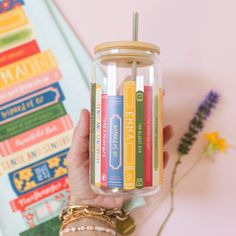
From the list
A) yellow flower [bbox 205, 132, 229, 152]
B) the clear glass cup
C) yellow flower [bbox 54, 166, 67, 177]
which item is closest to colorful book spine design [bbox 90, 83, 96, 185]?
the clear glass cup

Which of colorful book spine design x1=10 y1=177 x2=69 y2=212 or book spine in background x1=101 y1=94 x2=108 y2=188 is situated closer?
book spine in background x1=101 y1=94 x2=108 y2=188

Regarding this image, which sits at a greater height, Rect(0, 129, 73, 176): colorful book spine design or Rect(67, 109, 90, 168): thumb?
Rect(67, 109, 90, 168): thumb

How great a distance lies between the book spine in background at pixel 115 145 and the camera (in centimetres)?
66

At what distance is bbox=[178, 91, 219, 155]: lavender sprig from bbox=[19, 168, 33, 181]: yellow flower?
0.31 meters

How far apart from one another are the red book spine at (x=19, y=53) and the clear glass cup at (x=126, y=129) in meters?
0.22

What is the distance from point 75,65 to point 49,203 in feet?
0.94

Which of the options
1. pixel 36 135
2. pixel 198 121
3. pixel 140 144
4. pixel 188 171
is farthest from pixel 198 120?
pixel 36 135

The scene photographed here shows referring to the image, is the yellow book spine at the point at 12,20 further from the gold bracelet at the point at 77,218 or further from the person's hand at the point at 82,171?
the gold bracelet at the point at 77,218

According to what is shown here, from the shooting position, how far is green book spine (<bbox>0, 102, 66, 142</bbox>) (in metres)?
0.86

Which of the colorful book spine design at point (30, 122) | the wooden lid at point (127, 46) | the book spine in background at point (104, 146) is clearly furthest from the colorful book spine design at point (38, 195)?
the wooden lid at point (127, 46)

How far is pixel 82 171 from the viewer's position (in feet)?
2.61

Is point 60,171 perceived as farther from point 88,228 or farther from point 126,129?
point 126,129

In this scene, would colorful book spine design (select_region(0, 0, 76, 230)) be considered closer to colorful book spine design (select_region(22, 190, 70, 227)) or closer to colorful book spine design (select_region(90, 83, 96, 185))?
colorful book spine design (select_region(22, 190, 70, 227))

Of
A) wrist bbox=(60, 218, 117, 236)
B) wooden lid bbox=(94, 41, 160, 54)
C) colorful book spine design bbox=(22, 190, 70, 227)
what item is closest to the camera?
wooden lid bbox=(94, 41, 160, 54)
